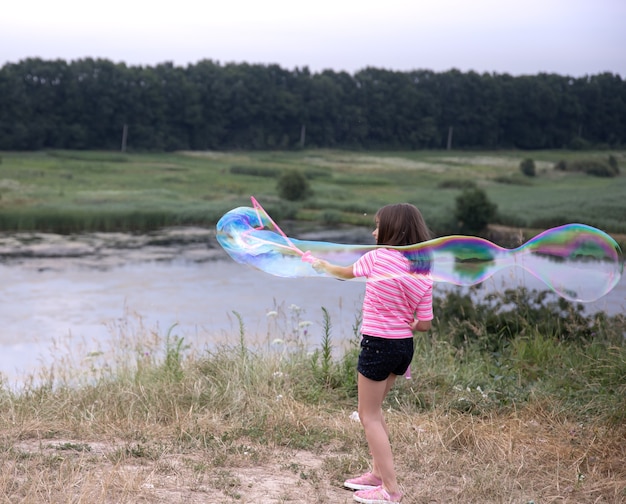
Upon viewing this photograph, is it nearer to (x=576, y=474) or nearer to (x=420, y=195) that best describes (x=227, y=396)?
(x=576, y=474)

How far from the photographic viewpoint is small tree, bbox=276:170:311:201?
23.9 meters

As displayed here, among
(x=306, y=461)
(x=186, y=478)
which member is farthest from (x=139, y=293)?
Answer: (x=186, y=478)

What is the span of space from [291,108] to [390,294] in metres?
20.8

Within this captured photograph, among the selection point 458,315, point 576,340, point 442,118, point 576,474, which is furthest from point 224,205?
point 576,474

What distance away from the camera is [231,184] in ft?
86.2

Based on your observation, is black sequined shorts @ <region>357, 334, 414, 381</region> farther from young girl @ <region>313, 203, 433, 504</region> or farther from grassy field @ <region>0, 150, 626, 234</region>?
grassy field @ <region>0, 150, 626, 234</region>

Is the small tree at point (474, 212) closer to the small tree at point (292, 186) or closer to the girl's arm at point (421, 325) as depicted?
the small tree at point (292, 186)

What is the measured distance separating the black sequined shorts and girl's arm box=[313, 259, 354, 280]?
0.29 metres

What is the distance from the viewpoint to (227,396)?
503 cm

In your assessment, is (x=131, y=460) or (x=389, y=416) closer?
(x=131, y=460)

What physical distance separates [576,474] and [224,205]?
2083 centimetres

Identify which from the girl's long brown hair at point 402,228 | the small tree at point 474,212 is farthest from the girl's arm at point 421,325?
the small tree at point 474,212

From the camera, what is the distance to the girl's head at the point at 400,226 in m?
3.39

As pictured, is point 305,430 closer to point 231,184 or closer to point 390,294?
point 390,294
